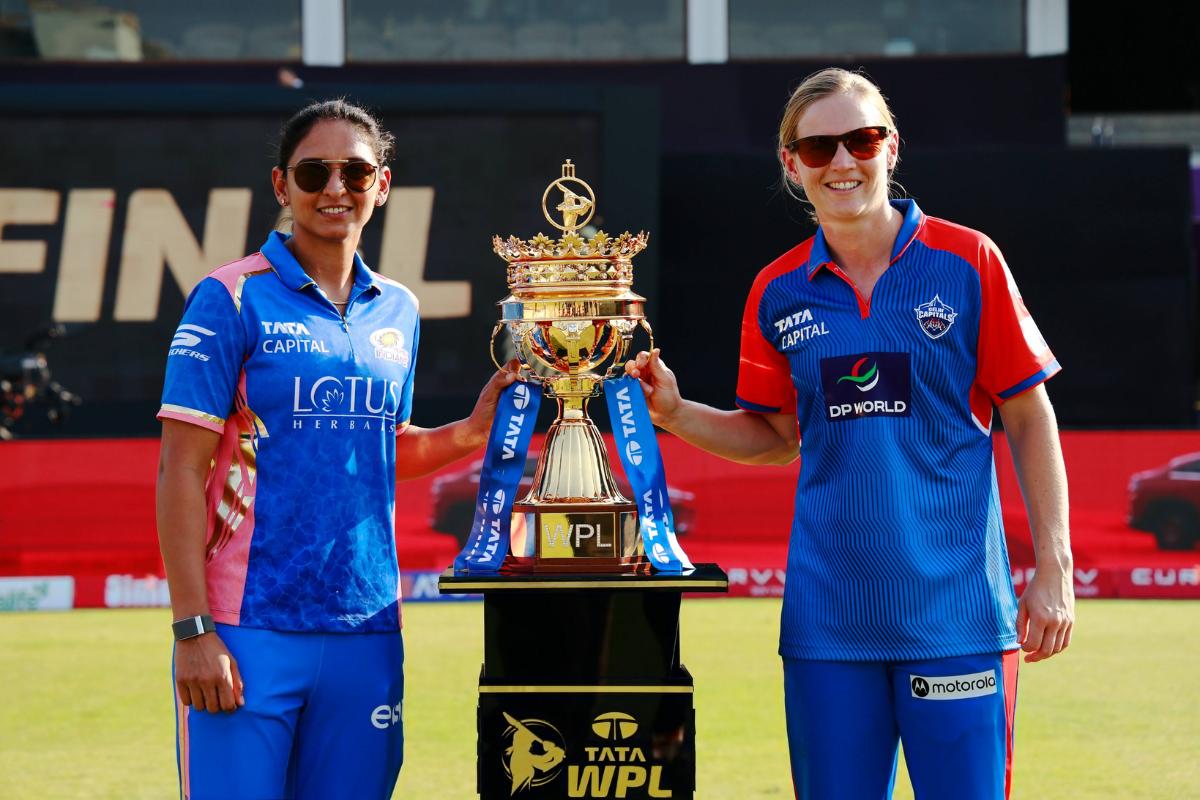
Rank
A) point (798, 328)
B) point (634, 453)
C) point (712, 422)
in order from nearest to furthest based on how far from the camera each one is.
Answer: point (798, 328) → point (634, 453) → point (712, 422)

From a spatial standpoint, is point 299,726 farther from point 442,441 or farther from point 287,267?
point 287,267

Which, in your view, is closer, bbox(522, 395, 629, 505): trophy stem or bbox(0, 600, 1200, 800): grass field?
bbox(522, 395, 629, 505): trophy stem

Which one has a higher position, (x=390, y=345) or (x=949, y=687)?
(x=390, y=345)

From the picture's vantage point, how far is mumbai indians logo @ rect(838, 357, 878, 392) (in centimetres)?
282


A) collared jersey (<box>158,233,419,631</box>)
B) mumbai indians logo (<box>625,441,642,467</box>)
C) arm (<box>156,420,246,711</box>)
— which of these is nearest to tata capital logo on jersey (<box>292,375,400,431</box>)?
collared jersey (<box>158,233,419,631</box>)

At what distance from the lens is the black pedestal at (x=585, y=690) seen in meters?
2.88

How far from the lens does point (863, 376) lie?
111 inches

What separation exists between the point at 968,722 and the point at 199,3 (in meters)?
14.6

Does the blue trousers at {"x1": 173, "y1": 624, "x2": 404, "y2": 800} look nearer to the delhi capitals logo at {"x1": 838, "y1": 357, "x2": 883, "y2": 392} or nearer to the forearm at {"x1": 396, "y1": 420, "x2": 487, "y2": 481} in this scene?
the forearm at {"x1": 396, "y1": 420, "x2": 487, "y2": 481}

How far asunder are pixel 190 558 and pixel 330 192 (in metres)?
0.77

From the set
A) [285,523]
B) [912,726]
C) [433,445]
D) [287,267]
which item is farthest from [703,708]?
[287,267]

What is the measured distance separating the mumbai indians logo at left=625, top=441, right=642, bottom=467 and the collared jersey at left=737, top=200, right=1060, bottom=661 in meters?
0.36

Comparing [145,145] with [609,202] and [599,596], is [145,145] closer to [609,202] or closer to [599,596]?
[609,202]

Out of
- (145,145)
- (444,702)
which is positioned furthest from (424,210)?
(444,702)
